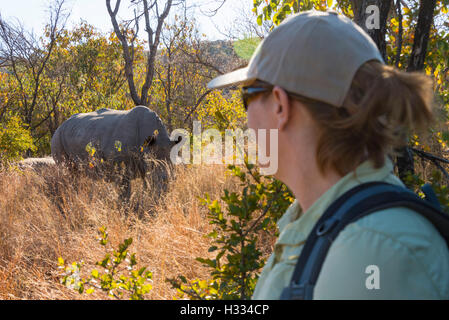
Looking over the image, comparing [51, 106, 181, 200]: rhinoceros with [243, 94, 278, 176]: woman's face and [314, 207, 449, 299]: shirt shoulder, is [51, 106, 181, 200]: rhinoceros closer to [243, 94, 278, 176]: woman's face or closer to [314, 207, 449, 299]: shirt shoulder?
[243, 94, 278, 176]: woman's face

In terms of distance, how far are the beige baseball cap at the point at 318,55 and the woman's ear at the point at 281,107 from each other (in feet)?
0.07

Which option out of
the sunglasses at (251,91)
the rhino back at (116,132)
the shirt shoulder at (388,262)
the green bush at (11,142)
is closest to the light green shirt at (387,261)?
the shirt shoulder at (388,262)

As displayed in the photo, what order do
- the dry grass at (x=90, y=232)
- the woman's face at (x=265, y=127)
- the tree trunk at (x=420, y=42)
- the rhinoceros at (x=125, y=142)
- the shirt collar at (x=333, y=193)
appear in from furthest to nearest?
1. the rhinoceros at (x=125, y=142)
2. the dry grass at (x=90, y=232)
3. the tree trunk at (x=420, y=42)
4. the woman's face at (x=265, y=127)
5. the shirt collar at (x=333, y=193)

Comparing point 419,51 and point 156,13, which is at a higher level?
point 156,13

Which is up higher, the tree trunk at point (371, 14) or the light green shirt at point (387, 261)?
the tree trunk at point (371, 14)

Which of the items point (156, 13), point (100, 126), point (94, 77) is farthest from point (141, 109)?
point (94, 77)

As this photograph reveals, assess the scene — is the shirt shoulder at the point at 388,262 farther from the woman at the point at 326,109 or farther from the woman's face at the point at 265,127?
the woman's face at the point at 265,127

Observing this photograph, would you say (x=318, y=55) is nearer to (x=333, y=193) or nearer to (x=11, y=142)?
(x=333, y=193)

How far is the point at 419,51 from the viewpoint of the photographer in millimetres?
3266

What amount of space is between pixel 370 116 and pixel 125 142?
7.84m

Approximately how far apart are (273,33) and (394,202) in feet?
1.92

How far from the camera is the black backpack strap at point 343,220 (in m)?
0.92

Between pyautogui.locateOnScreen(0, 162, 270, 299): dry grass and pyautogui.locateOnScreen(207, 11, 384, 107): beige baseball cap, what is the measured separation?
8.55 feet
